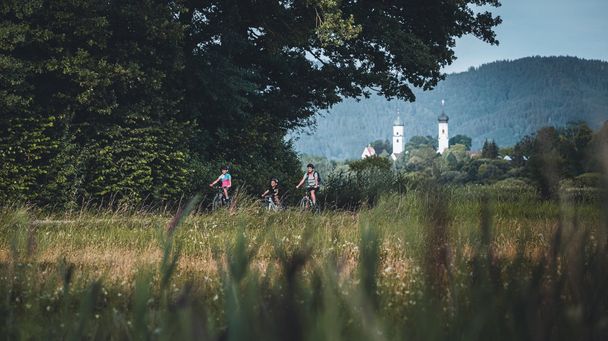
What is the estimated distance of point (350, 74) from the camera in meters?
24.9

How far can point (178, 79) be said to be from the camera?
68.2ft

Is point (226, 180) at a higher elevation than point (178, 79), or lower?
lower

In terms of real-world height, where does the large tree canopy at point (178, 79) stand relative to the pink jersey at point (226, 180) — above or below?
above

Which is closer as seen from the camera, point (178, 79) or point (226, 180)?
point (226, 180)

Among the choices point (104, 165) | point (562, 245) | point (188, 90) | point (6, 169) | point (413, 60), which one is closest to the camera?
point (562, 245)

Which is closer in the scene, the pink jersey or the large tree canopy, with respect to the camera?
the large tree canopy

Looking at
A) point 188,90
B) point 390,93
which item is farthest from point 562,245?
point 390,93

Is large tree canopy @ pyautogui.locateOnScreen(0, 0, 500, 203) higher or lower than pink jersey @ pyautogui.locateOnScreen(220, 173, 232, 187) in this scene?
higher

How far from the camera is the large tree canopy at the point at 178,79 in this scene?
1780 cm

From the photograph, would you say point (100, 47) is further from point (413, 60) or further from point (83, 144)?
point (413, 60)

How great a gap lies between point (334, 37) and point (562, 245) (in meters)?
19.7

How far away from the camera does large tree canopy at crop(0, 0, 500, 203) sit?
17.8m

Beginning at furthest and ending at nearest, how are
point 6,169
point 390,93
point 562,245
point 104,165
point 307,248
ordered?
point 390,93 → point 104,165 → point 6,169 → point 562,245 → point 307,248

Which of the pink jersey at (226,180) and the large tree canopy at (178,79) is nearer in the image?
the large tree canopy at (178,79)
